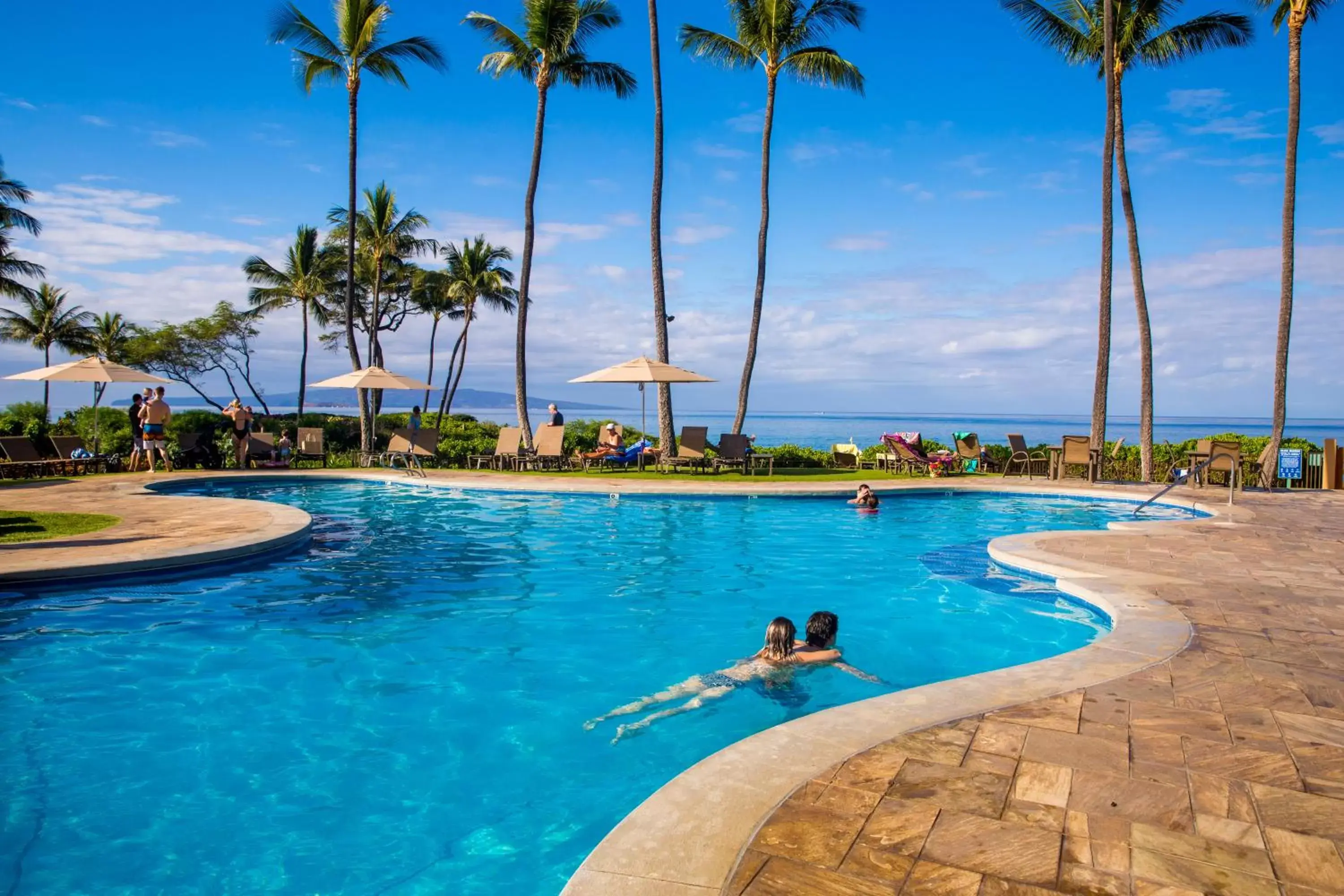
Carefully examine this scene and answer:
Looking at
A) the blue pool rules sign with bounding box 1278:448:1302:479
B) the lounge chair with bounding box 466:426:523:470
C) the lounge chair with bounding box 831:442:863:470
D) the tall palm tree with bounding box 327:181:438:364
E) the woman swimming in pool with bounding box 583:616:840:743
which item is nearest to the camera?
the woman swimming in pool with bounding box 583:616:840:743

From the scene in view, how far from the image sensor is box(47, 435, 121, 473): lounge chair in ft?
56.6

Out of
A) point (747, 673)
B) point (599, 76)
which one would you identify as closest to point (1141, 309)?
point (599, 76)

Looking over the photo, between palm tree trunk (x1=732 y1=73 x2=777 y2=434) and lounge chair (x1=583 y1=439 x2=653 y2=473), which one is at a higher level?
palm tree trunk (x1=732 y1=73 x2=777 y2=434)

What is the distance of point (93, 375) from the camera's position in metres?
17.2

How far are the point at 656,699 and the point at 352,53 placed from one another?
74.7ft

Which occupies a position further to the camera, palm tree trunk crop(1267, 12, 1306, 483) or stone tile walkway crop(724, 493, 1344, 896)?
palm tree trunk crop(1267, 12, 1306, 483)

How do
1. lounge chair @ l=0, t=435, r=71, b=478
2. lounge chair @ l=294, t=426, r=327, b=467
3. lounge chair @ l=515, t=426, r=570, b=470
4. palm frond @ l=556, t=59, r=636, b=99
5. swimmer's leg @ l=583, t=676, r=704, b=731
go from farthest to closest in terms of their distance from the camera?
palm frond @ l=556, t=59, r=636, b=99 < lounge chair @ l=294, t=426, r=327, b=467 < lounge chair @ l=515, t=426, r=570, b=470 < lounge chair @ l=0, t=435, r=71, b=478 < swimmer's leg @ l=583, t=676, r=704, b=731

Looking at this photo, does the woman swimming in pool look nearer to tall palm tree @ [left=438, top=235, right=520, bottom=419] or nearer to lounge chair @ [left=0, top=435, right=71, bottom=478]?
lounge chair @ [left=0, top=435, right=71, bottom=478]

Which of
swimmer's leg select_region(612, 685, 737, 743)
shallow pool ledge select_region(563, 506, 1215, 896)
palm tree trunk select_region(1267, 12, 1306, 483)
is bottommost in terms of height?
swimmer's leg select_region(612, 685, 737, 743)

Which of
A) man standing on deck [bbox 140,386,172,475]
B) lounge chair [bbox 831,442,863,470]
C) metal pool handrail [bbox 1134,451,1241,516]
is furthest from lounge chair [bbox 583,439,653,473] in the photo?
metal pool handrail [bbox 1134,451,1241,516]

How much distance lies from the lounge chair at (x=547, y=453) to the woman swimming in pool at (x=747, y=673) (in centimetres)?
1385

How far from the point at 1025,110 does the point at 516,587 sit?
2079cm

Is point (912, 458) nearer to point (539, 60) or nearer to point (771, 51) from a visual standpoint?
point (771, 51)

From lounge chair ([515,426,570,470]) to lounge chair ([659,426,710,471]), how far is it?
258 centimetres
